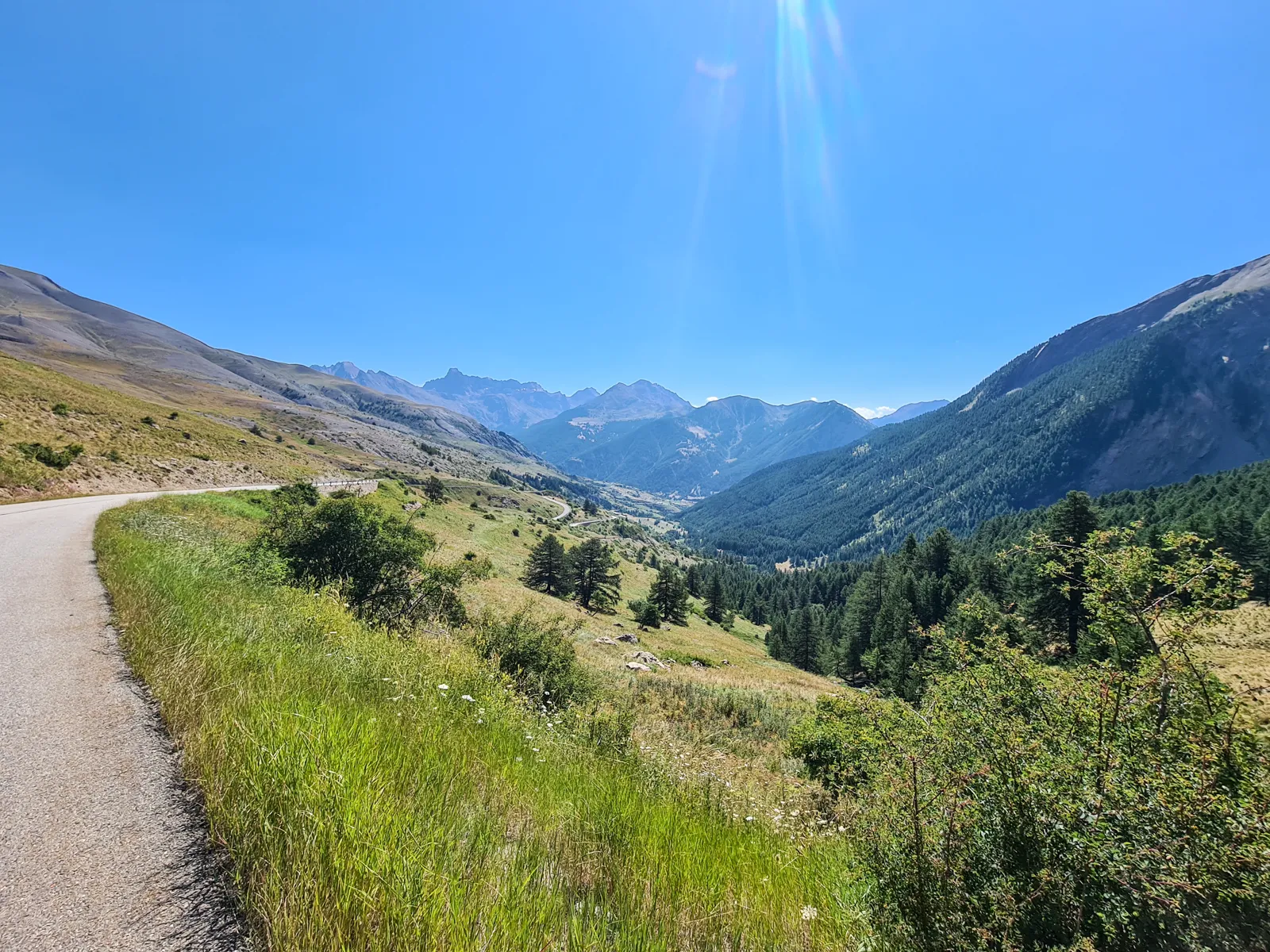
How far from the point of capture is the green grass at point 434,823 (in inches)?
99.3

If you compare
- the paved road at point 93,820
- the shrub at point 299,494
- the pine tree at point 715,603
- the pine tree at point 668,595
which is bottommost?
the pine tree at point 715,603

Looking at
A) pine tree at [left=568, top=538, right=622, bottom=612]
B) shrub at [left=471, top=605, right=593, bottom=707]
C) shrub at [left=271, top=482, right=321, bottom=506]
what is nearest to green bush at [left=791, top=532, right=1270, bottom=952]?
shrub at [left=471, top=605, right=593, bottom=707]

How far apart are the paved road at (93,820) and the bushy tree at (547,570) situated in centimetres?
5423

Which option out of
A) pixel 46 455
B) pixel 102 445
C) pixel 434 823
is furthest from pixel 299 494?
pixel 434 823

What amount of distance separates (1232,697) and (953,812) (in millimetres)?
3300

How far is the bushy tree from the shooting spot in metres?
59.5

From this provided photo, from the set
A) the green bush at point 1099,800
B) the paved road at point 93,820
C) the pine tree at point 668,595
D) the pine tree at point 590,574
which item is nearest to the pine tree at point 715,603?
the pine tree at point 668,595

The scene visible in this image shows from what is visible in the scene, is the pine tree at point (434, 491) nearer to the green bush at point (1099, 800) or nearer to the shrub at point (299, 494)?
the shrub at point (299, 494)

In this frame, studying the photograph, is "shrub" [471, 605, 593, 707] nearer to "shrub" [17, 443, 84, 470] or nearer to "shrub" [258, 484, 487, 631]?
"shrub" [258, 484, 487, 631]

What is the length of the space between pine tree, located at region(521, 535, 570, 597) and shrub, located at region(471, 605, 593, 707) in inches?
1745

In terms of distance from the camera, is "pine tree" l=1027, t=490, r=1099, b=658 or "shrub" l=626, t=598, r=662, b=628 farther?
"shrub" l=626, t=598, r=662, b=628

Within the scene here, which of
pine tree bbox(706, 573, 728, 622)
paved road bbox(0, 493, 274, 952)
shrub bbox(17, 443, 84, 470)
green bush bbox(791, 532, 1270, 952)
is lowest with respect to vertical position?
pine tree bbox(706, 573, 728, 622)

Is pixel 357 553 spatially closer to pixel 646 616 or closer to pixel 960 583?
pixel 646 616

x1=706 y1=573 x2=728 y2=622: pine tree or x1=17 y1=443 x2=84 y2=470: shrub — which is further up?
x1=17 y1=443 x2=84 y2=470: shrub
